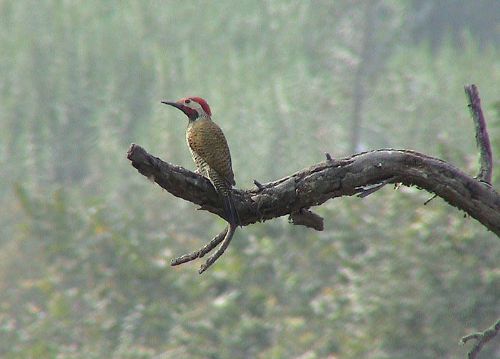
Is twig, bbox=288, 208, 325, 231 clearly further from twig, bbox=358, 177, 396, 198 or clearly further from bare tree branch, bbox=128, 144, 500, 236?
twig, bbox=358, 177, 396, 198

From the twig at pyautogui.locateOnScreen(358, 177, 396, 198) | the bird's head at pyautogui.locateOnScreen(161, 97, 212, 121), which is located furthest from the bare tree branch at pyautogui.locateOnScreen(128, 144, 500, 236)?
the bird's head at pyautogui.locateOnScreen(161, 97, 212, 121)

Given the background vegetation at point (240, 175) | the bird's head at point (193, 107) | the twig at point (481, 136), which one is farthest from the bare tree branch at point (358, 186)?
the background vegetation at point (240, 175)

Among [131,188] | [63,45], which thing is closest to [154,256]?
[131,188]

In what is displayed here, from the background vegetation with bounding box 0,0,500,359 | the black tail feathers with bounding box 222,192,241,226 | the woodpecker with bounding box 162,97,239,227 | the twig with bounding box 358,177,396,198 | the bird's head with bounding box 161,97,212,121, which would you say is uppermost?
the background vegetation with bounding box 0,0,500,359

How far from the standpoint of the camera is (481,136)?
4883mm

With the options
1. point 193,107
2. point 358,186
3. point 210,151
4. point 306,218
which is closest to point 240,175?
point 193,107

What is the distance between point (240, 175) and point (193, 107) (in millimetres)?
25708

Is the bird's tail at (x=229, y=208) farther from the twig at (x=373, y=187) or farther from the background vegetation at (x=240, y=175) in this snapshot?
the background vegetation at (x=240, y=175)

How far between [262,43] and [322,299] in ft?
105

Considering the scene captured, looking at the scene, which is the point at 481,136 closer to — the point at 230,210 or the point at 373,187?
the point at 373,187

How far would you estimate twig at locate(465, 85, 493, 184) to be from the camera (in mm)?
4816

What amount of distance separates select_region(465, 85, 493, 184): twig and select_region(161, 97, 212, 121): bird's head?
5.40ft

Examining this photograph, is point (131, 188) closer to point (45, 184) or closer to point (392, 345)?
point (45, 184)

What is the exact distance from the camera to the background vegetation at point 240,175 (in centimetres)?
1658
